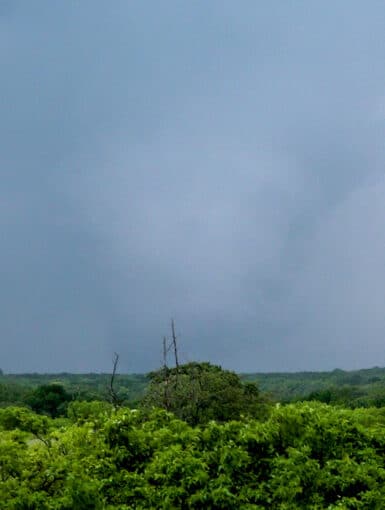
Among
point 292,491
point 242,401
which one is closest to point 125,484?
point 292,491

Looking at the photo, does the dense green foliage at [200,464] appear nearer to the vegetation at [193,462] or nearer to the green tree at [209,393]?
the vegetation at [193,462]

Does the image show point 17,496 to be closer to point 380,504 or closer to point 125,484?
point 125,484

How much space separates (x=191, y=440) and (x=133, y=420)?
1.33 m

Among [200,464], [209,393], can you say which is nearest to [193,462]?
[200,464]

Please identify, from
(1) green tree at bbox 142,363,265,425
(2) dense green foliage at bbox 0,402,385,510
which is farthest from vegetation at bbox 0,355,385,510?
(1) green tree at bbox 142,363,265,425

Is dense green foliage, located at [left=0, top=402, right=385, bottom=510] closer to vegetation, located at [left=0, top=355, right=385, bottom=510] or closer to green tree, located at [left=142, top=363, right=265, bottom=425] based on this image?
vegetation, located at [left=0, top=355, right=385, bottom=510]

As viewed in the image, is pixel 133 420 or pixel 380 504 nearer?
pixel 380 504

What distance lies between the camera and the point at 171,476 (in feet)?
48.3

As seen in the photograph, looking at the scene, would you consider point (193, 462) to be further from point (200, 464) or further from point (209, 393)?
point (209, 393)

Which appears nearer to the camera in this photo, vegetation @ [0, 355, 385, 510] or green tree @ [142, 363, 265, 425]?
vegetation @ [0, 355, 385, 510]

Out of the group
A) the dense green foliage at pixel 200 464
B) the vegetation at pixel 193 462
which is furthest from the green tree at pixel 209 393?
the dense green foliage at pixel 200 464

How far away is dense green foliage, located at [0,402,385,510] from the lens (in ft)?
47.9

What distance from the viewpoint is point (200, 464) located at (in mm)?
14742

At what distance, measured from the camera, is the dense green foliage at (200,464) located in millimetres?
14602
